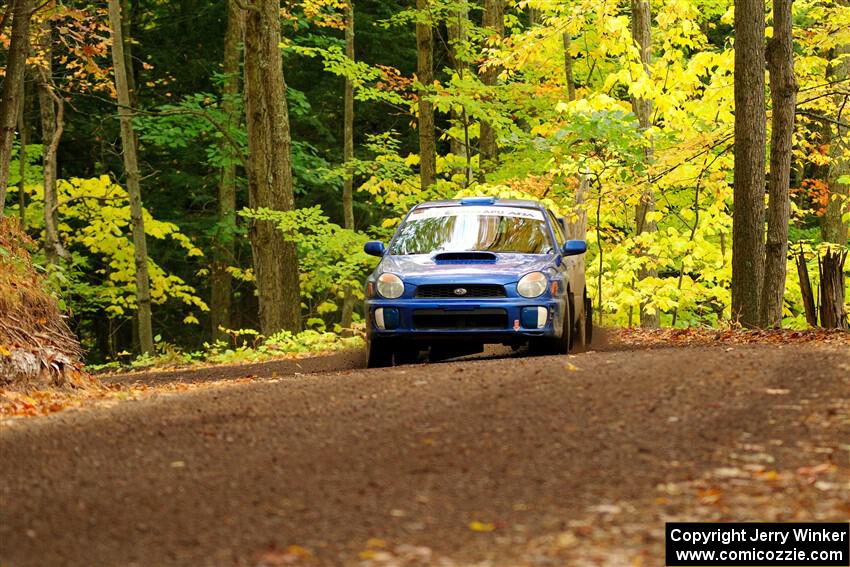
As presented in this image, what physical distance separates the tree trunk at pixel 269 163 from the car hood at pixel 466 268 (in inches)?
350

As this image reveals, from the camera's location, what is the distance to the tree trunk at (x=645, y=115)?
21.1 m

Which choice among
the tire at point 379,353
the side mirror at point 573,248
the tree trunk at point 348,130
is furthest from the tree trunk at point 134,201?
the side mirror at point 573,248

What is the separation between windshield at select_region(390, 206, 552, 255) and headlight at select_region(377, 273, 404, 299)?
0.82 meters

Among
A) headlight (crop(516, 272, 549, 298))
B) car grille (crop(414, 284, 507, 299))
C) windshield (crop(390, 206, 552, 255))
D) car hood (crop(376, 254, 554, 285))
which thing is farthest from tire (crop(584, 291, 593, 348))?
car grille (crop(414, 284, 507, 299))

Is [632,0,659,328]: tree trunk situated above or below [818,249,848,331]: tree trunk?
above

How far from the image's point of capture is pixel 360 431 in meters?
7.00

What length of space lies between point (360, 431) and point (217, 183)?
86.0 feet

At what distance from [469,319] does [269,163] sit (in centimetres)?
1006

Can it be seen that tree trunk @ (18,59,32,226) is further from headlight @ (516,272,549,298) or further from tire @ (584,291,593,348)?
headlight @ (516,272,549,298)


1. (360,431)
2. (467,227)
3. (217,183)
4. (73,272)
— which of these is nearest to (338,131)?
(217,183)

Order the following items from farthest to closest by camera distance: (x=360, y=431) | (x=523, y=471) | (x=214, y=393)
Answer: (x=214, y=393), (x=360, y=431), (x=523, y=471)

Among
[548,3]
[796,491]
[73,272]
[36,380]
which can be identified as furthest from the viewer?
[73,272]

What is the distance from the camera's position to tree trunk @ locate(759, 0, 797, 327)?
552 inches

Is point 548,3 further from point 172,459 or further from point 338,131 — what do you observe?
point 172,459
